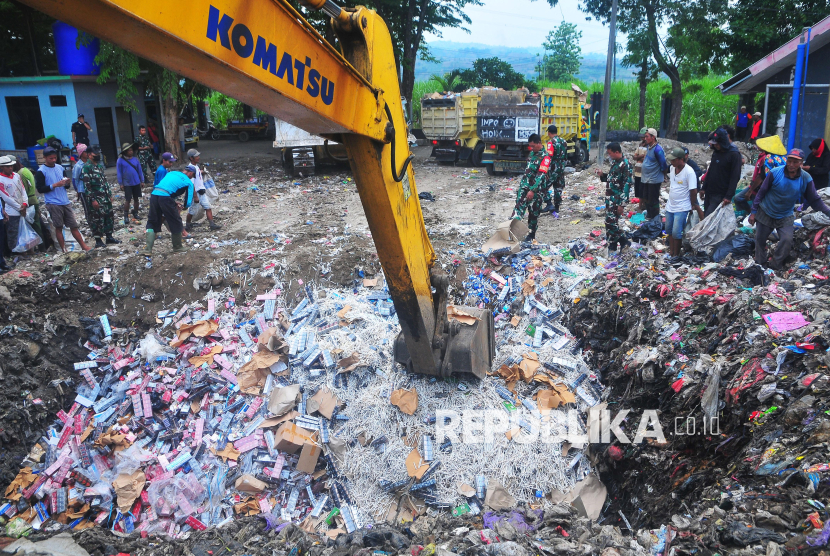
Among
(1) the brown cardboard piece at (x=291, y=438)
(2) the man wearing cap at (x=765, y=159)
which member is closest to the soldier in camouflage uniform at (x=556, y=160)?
(2) the man wearing cap at (x=765, y=159)

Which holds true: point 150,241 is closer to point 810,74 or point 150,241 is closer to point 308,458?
point 308,458

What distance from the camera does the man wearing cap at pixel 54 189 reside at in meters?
8.20

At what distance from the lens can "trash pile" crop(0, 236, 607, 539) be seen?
4.61 m

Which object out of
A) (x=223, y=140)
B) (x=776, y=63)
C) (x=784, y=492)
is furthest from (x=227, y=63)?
(x=223, y=140)

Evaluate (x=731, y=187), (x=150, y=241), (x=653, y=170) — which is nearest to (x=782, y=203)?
(x=731, y=187)

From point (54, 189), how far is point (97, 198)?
59cm

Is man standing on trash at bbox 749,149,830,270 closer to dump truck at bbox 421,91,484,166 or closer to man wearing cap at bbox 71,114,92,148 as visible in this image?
dump truck at bbox 421,91,484,166

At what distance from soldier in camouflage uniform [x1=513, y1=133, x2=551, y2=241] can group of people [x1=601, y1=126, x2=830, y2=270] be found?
89 cm

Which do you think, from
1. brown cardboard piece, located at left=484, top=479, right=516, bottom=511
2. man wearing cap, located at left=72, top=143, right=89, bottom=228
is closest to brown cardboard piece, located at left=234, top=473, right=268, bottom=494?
brown cardboard piece, located at left=484, top=479, right=516, bottom=511

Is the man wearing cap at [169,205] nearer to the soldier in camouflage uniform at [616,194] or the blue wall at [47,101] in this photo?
the soldier in camouflage uniform at [616,194]

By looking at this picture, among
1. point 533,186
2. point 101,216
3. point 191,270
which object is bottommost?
point 191,270

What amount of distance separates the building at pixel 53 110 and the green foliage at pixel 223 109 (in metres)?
11.2

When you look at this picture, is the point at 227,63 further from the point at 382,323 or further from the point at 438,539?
the point at 382,323

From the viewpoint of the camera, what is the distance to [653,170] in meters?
8.42
